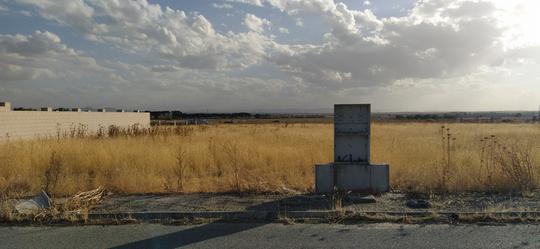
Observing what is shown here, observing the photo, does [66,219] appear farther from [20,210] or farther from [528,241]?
[528,241]

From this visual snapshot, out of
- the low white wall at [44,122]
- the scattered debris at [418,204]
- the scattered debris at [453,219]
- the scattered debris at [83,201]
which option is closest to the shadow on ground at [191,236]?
the scattered debris at [83,201]

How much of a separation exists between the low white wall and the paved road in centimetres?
1376

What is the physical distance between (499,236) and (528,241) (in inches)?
13.3

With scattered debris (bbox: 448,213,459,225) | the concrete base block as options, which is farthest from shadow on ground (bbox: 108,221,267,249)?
scattered debris (bbox: 448,213,459,225)

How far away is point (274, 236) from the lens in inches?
224

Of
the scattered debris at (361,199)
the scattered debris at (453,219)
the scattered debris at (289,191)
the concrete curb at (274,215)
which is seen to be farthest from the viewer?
the scattered debris at (289,191)

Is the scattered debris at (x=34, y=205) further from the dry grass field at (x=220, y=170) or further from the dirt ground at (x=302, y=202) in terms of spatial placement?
the dry grass field at (x=220, y=170)

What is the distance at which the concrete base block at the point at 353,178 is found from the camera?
812 centimetres

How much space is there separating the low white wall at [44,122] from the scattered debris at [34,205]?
11.8 meters

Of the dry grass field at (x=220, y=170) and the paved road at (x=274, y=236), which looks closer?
the paved road at (x=274, y=236)

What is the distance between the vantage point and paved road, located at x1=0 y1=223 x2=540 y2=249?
17.5 ft

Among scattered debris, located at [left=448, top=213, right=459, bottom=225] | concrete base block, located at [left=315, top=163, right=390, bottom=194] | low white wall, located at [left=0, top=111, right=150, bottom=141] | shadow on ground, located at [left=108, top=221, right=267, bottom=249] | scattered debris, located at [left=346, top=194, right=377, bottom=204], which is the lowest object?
shadow on ground, located at [left=108, top=221, right=267, bottom=249]

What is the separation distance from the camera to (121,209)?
23.6 ft

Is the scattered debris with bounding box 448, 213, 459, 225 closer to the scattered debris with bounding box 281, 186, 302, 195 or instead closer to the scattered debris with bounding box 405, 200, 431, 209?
the scattered debris with bounding box 405, 200, 431, 209
